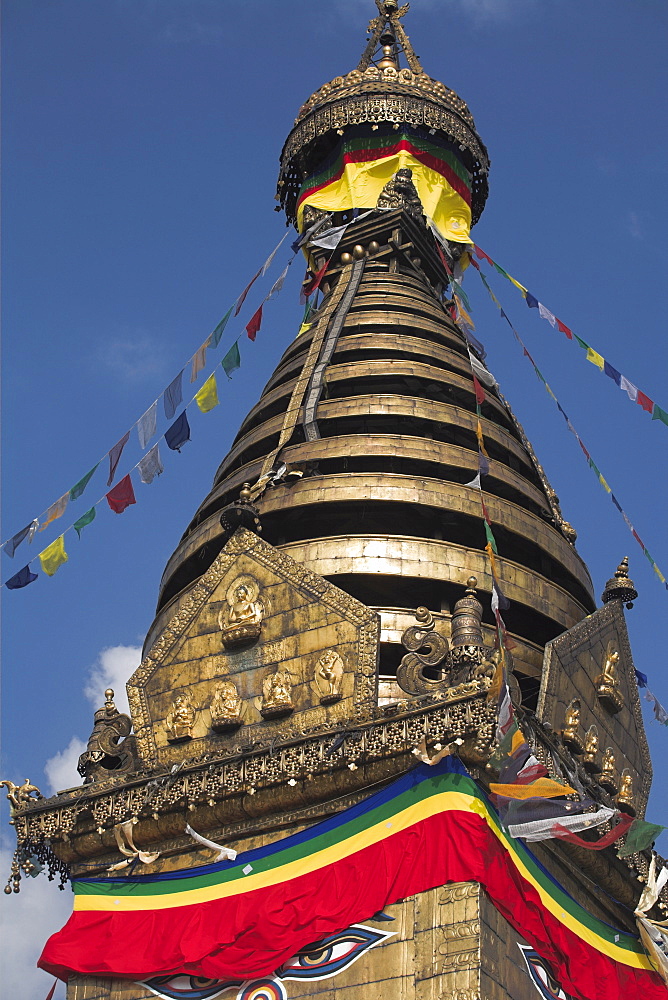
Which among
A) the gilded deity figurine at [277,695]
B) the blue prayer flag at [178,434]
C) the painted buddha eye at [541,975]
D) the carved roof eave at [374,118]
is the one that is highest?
the carved roof eave at [374,118]

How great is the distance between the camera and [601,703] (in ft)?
64.6

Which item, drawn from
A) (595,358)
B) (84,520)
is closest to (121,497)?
(84,520)

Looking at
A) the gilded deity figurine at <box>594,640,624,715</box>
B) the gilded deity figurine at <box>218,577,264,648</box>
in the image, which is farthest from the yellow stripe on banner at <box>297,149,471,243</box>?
the gilded deity figurine at <box>218,577,264,648</box>

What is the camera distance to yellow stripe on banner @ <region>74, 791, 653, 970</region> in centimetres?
1582

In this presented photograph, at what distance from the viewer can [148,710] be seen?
18.4 m

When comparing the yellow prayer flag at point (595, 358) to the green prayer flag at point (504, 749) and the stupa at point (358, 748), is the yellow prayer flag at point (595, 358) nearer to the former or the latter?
the stupa at point (358, 748)

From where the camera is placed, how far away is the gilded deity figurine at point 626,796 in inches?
741

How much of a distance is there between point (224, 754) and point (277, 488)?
5.53m

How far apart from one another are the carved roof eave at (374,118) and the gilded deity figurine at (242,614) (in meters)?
15.5

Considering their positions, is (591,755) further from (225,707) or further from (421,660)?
(225,707)

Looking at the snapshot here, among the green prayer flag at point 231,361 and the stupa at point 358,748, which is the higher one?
the green prayer flag at point 231,361

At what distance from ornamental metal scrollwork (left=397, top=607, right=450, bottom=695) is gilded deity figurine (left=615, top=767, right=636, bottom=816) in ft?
11.2

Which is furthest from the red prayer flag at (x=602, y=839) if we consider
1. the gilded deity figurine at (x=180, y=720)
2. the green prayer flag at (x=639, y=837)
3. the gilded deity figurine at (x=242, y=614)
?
the gilded deity figurine at (x=180, y=720)

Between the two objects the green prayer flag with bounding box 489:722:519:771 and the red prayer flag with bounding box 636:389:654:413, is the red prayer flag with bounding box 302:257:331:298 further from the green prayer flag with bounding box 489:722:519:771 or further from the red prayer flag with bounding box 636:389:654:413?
the green prayer flag with bounding box 489:722:519:771
